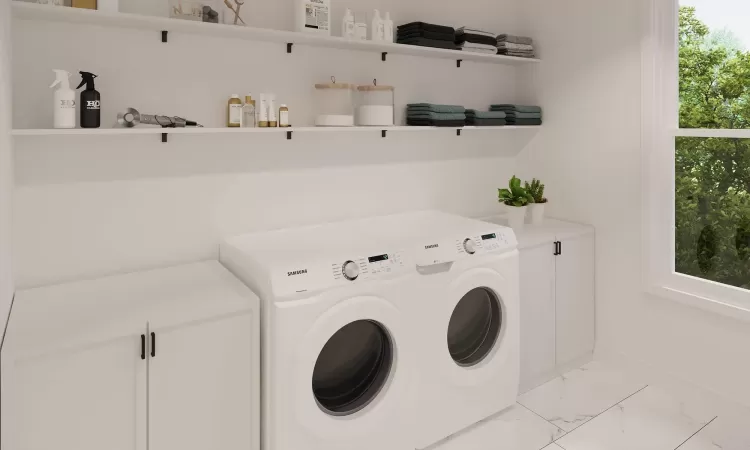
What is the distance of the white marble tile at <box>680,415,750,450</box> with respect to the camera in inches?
88.4

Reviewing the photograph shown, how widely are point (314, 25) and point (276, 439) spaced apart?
173 centimetres

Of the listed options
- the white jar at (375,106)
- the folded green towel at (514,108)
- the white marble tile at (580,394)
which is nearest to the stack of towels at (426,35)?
the white jar at (375,106)

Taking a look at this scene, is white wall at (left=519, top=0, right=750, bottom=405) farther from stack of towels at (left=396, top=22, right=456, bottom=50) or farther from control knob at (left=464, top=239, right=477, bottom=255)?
control knob at (left=464, top=239, right=477, bottom=255)

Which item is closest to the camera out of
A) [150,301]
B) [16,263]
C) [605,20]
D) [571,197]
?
[150,301]

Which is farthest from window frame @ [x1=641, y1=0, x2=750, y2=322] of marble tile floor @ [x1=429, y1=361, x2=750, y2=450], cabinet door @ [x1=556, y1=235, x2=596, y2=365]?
marble tile floor @ [x1=429, y1=361, x2=750, y2=450]

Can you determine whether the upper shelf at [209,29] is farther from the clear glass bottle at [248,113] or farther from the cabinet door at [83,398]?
the cabinet door at [83,398]

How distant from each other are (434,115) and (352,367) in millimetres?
1371

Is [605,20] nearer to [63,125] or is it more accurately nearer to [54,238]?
[63,125]

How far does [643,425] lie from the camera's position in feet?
7.88

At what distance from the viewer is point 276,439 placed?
71.3 inches

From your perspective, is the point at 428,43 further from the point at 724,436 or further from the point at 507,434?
the point at 724,436

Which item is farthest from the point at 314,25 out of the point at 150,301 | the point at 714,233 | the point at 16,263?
the point at 714,233

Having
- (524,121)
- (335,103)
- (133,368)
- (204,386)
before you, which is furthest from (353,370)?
(524,121)

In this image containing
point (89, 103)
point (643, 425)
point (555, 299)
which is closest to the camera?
point (89, 103)
